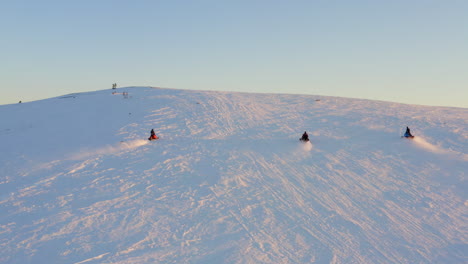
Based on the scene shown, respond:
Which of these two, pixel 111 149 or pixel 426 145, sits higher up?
pixel 426 145

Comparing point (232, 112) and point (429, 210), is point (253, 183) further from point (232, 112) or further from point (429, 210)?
point (232, 112)

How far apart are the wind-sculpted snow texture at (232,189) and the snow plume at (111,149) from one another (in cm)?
5

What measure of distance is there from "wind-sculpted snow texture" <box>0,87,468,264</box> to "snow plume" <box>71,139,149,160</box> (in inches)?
2.1

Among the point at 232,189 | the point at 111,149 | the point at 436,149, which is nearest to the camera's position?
the point at 232,189

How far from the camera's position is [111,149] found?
52.9 ft

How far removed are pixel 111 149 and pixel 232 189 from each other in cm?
682

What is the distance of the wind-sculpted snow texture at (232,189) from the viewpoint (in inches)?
352

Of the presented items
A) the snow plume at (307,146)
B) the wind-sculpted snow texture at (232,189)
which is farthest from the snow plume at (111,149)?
the snow plume at (307,146)

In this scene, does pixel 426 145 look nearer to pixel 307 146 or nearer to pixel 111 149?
pixel 307 146

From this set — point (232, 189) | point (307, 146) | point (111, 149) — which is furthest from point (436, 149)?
point (111, 149)

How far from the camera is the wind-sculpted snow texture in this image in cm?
895

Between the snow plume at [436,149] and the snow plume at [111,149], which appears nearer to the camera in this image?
the snow plume at [111,149]

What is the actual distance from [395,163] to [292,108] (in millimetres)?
10344

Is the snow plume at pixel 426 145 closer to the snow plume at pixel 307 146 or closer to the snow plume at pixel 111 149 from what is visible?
the snow plume at pixel 307 146
